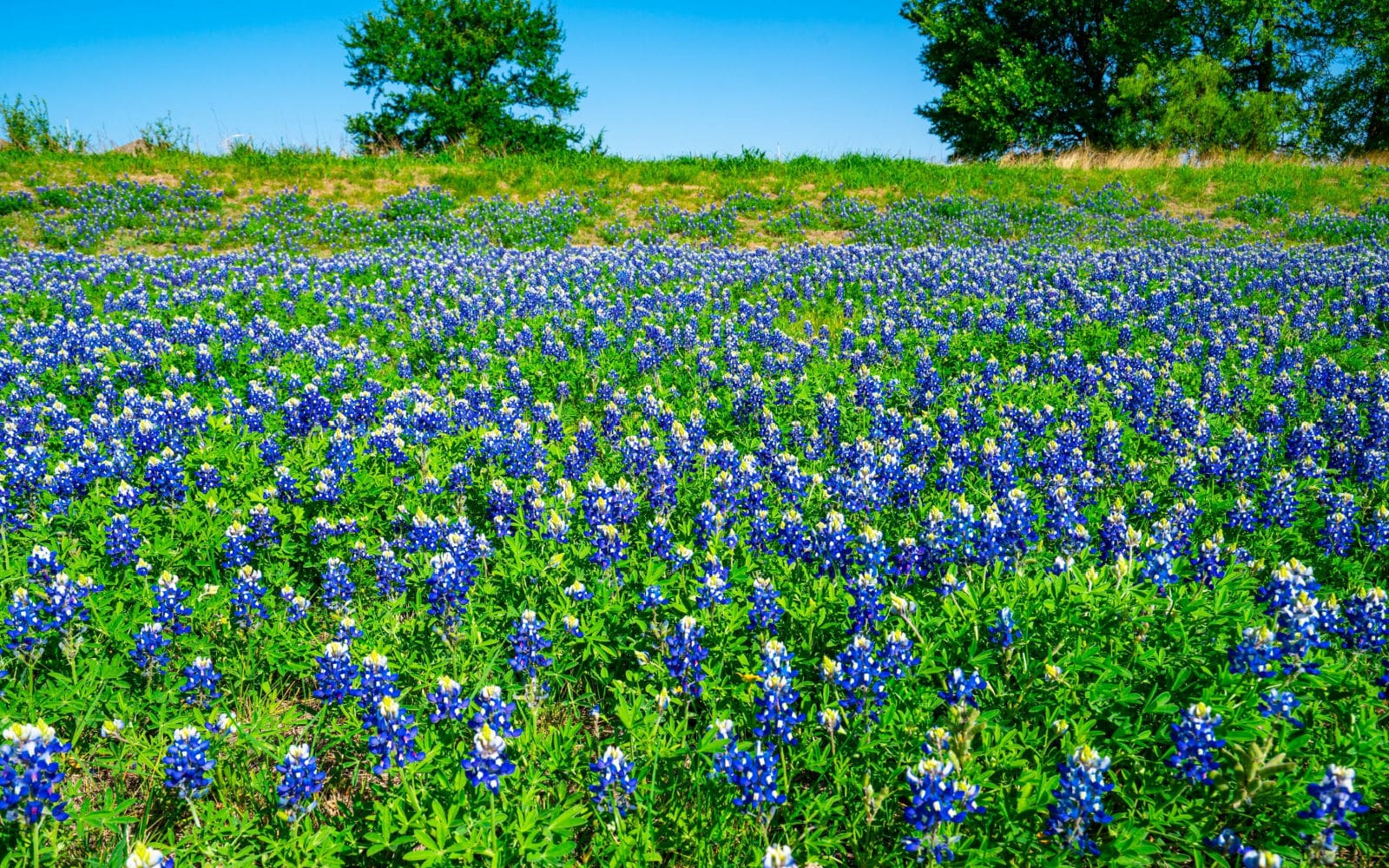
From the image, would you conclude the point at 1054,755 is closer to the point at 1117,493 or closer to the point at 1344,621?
the point at 1344,621

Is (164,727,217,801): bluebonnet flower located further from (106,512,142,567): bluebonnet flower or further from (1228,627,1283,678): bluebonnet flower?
(1228,627,1283,678): bluebonnet flower

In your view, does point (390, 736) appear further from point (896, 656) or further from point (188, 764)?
point (896, 656)

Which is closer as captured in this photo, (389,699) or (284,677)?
(389,699)

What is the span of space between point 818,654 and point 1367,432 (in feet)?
17.2

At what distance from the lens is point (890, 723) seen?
2711 millimetres

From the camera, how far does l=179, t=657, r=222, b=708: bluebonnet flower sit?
288 centimetres

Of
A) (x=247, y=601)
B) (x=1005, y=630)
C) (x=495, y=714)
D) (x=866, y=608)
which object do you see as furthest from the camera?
(x=247, y=601)

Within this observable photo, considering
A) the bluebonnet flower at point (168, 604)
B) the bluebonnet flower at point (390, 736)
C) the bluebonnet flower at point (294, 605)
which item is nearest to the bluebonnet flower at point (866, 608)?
the bluebonnet flower at point (390, 736)

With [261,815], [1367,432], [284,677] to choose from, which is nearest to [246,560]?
[284,677]

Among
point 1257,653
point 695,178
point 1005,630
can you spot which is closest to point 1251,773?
point 1257,653

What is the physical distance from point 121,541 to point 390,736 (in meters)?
2.37

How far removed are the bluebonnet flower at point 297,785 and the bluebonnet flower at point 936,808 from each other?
6.41 ft

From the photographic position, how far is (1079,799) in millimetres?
2178

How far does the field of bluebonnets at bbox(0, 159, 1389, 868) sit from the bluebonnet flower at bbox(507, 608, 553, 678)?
22 millimetres
